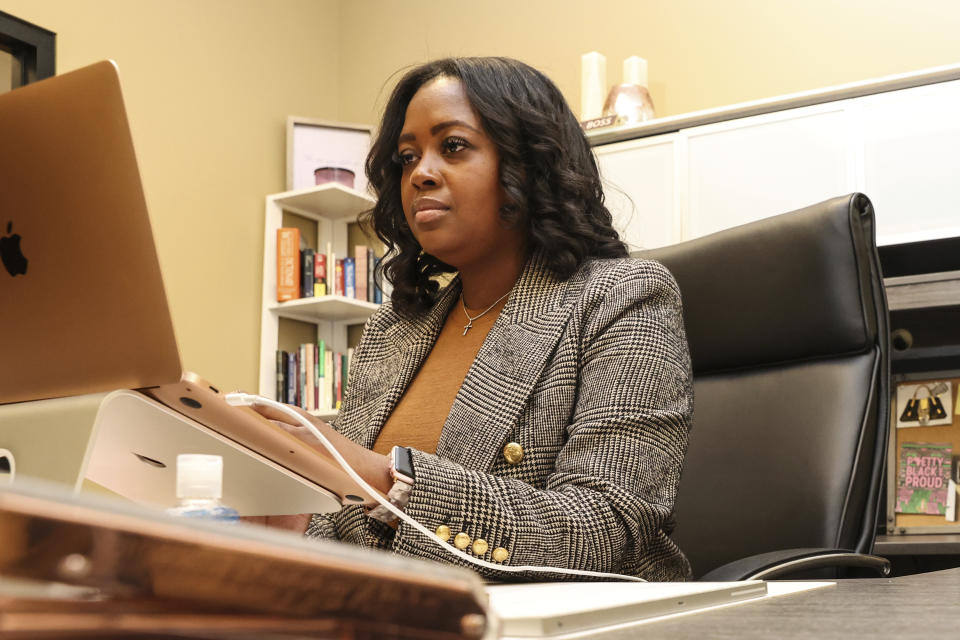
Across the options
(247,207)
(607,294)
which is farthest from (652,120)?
(607,294)

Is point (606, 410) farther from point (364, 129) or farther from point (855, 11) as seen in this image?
point (364, 129)

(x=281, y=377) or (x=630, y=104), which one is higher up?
(x=630, y=104)

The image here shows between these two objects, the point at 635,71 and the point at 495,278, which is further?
the point at 635,71

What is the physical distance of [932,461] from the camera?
235 cm

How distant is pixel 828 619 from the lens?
44 cm

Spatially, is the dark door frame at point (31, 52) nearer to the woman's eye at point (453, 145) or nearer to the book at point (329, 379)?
the book at point (329, 379)

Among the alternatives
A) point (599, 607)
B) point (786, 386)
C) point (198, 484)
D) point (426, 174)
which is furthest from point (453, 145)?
point (599, 607)

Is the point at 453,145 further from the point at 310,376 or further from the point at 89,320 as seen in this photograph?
the point at 310,376

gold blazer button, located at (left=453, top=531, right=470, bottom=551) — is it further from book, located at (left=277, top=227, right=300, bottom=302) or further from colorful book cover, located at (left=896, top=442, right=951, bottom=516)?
book, located at (left=277, top=227, right=300, bottom=302)

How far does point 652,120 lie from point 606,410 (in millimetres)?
2059

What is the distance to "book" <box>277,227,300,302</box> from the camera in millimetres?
3586

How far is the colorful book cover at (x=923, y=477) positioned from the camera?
7.64ft

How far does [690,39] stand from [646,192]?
2.49ft

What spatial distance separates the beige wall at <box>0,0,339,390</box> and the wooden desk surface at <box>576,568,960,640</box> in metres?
2.91
